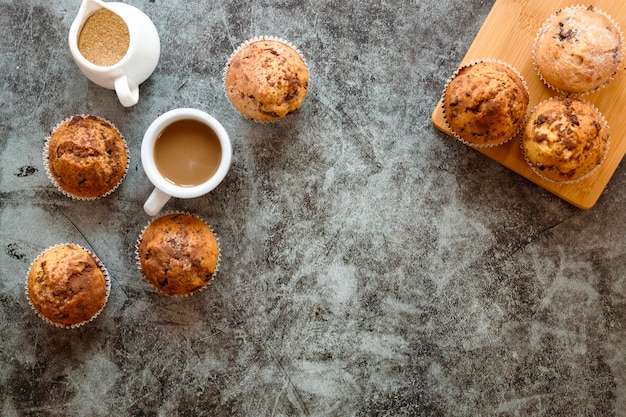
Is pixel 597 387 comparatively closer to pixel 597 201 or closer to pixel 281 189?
pixel 597 201

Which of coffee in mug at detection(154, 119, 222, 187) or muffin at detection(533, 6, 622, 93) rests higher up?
muffin at detection(533, 6, 622, 93)

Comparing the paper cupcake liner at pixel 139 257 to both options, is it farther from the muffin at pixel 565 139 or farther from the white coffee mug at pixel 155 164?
the muffin at pixel 565 139

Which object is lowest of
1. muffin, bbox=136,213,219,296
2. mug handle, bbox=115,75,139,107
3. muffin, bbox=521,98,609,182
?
muffin, bbox=136,213,219,296

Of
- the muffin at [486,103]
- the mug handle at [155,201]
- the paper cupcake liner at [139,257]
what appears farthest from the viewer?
the paper cupcake liner at [139,257]

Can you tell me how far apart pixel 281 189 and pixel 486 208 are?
834 millimetres

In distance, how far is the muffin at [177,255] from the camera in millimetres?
2121

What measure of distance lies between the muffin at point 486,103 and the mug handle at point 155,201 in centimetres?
108

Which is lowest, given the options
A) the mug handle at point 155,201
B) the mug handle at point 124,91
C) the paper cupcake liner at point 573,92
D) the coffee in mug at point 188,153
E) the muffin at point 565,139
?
the mug handle at point 155,201

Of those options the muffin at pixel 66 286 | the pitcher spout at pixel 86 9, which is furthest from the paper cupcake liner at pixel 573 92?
the muffin at pixel 66 286

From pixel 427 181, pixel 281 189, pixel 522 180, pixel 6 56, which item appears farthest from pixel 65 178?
pixel 522 180

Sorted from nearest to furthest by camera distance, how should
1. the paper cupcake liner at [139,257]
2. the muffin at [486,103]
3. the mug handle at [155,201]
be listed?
1. the muffin at [486,103]
2. the mug handle at [155,201]
3. the paper cupcake liner at [139,257]

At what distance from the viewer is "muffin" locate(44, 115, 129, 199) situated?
2.08 m

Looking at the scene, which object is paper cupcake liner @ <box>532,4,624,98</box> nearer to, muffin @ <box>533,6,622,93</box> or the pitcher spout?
muffin @ <box>533,6,622,93</box>

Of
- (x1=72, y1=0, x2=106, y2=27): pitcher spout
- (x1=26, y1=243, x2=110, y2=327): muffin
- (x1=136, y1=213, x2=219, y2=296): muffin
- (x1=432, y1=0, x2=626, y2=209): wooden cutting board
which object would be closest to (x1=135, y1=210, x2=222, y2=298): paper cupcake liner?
(x1=136, y1=213, x2=219, y2=296): muffin
